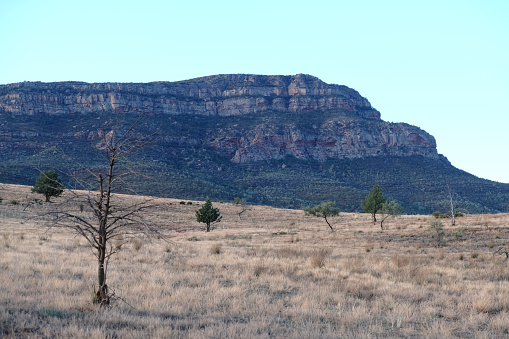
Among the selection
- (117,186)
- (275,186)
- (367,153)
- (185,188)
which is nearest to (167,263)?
(117,186)

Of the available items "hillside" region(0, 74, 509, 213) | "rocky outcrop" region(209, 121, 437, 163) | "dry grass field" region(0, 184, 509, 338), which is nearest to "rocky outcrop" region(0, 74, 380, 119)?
"hillside" region(0, 74, 509, 213)

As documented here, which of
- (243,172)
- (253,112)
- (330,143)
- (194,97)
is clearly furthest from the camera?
(194,97)

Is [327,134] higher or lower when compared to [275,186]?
higher

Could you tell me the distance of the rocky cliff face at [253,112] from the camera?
396ft

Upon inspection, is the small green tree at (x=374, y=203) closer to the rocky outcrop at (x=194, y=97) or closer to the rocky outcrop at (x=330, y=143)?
the rocky outcrop at (x=330, y=143)

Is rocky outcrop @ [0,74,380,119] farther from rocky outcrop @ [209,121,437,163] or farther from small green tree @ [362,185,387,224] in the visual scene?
small green tree @ [362,185,387,224]

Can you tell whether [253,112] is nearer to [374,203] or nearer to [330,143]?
[330,143]

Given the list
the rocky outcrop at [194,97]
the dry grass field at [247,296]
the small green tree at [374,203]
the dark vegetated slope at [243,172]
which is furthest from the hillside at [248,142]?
the dry grass field at [247,296]

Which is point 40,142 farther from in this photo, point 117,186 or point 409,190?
point 117,186

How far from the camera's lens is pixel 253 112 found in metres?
143

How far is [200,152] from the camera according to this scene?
375 ft

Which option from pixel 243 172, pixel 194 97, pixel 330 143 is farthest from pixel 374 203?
pixel 194 97

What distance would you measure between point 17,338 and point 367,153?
124 meters

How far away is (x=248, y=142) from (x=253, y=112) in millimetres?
23874
